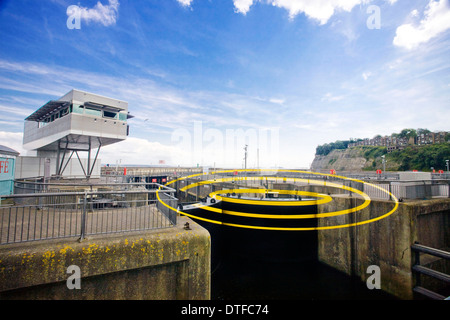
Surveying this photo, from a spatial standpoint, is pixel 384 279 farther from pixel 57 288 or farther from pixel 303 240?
pixel 57 288

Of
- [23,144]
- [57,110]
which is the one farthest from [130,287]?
[23,144]

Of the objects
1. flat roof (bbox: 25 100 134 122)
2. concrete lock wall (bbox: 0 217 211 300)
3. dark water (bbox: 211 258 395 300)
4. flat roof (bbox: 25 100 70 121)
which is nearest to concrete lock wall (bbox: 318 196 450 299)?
dark water (bbox: 211 258 395 300)

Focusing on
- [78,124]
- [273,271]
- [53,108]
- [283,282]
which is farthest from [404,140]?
[53,108]

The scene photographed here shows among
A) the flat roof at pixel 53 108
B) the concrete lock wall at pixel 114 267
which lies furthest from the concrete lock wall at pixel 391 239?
the flat roof at pixel 53 108

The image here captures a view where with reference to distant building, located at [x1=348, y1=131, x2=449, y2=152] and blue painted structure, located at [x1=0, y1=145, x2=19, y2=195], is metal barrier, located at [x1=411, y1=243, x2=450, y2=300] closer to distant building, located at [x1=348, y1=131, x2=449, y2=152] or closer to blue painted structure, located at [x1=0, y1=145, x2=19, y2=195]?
blue painted structure, located at [x1=0, y1=145, x2=19, y2=195]

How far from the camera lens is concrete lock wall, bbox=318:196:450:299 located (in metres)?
8.53

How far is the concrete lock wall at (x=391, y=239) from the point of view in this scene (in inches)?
336

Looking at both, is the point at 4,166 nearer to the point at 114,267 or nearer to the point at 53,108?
the point at 114,267

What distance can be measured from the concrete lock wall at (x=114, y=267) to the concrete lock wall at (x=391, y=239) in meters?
8.86

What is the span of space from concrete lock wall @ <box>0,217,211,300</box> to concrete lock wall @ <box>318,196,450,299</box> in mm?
8857

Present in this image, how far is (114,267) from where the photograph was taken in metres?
4.18

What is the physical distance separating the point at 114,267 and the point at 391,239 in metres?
10.9

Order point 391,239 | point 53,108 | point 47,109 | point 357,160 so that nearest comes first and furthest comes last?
point 391,239, point 53,108, point 47,109, point 357,160

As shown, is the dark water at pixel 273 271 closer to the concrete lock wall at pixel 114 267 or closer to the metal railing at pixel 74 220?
the concrete lock wall at pixel 114 267
